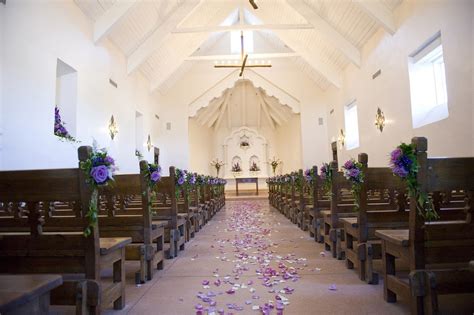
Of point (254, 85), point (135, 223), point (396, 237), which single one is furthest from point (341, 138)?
point (396, 237)

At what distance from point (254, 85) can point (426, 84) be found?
291 inches

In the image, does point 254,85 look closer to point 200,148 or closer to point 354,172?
point 200,148

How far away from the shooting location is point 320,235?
13.4ft

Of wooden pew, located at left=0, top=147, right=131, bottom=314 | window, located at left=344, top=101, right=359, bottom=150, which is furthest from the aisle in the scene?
window, located at left=344, top=101, right=359, bottom=150

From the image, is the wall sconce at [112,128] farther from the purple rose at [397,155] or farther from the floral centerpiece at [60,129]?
the purple rose at [397,155]

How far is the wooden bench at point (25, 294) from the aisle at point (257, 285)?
1.04m

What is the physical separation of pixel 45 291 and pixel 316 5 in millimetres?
9096

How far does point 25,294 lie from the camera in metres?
0.89

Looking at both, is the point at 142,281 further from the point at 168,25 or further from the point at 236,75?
the point at 236,75

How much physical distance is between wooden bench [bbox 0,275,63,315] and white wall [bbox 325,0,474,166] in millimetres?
5537

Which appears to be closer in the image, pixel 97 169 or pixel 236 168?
pixel 97 169

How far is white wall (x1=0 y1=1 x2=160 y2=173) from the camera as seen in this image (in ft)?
15.5

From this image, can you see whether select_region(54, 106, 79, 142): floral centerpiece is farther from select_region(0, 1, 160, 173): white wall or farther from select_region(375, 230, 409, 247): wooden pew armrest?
select_region(375, 230, 409, 247): wooden pew armrest

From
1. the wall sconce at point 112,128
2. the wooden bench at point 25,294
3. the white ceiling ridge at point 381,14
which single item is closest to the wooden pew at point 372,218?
the wooden bench at point 25,294
